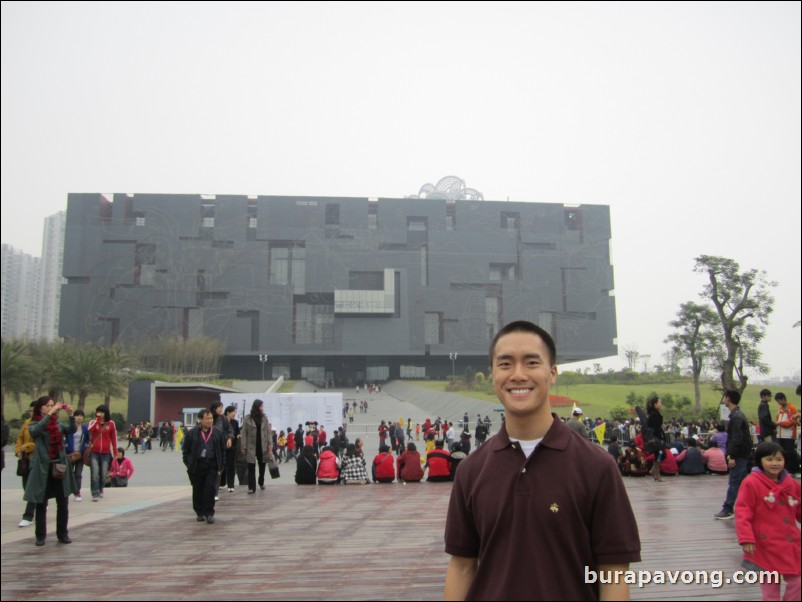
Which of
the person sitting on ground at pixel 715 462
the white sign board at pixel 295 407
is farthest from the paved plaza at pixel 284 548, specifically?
the white sign board at pixel 295 407

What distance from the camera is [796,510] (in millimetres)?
3553

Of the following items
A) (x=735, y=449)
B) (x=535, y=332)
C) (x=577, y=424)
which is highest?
(x=535, y=332)

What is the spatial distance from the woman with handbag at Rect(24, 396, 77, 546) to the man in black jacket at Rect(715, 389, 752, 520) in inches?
269

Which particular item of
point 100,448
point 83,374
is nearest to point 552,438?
point 100,448

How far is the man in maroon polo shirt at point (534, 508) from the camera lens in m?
1.69

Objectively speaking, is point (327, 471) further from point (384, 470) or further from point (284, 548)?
point (284, 548)

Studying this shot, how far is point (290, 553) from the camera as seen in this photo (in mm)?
5074

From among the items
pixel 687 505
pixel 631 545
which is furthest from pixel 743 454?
pixel 631 545

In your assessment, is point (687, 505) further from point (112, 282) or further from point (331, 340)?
point (112, 282)

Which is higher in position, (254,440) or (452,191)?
(452,191)

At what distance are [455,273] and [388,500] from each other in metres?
58.4

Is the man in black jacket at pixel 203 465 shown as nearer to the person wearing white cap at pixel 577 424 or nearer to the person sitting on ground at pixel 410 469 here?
the person sitting on ground at pixel 410 469

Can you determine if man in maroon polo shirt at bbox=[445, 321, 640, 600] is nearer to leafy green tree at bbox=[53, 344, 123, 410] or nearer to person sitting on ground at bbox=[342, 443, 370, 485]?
person sitting on ground at bbox=[342, 443, 370, 485]

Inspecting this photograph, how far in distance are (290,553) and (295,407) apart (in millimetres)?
18661
